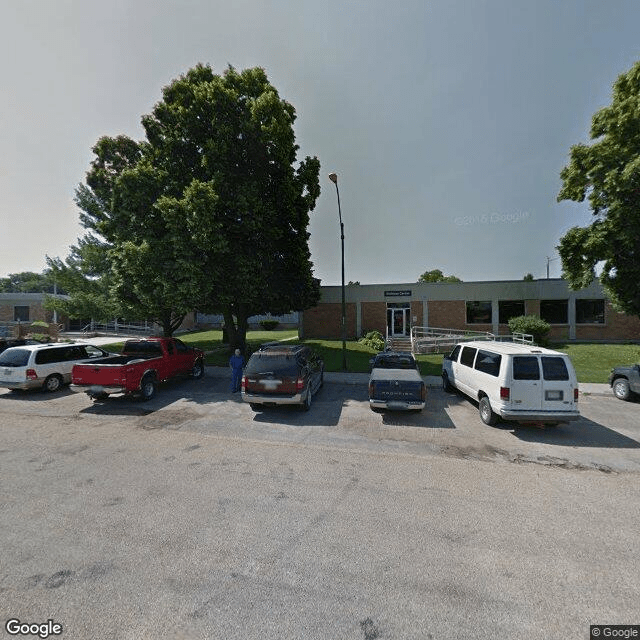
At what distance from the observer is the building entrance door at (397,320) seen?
2614 centimetres

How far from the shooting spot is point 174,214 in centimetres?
1243

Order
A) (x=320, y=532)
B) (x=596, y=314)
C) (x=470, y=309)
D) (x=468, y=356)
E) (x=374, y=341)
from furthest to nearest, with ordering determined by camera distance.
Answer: (x=470, y=309)
(x=596, y=314)
(x=374, y=341)
(x=468, y=356)
(x=320, y=532)

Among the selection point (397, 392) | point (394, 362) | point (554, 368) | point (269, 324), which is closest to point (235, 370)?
point (394, 362)

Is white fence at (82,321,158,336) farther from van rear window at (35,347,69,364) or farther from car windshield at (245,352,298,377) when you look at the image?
car windshield at (245,352,298,377)

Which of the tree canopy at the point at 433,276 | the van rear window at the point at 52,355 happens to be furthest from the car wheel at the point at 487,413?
the tree canopy at the point at 433,276

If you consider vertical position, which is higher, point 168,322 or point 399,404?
point 168,322

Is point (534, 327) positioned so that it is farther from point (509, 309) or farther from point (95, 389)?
point (95, 389)

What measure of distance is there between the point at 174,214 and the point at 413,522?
41.6 feet

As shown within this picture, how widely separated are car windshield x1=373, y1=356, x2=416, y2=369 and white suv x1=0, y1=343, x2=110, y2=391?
11671mm

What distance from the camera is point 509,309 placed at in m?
25.0

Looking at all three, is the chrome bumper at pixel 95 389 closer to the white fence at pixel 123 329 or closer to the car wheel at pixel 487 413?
the car wheel at pixel 487 413

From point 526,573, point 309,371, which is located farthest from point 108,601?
point 309,371

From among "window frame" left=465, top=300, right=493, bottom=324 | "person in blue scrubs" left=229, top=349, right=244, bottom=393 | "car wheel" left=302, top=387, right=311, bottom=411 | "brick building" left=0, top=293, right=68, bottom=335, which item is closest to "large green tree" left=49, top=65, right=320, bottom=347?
"person in blue scrubs" left=229, top=349, right=244, bottom=393

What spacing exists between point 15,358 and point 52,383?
1426 mm
